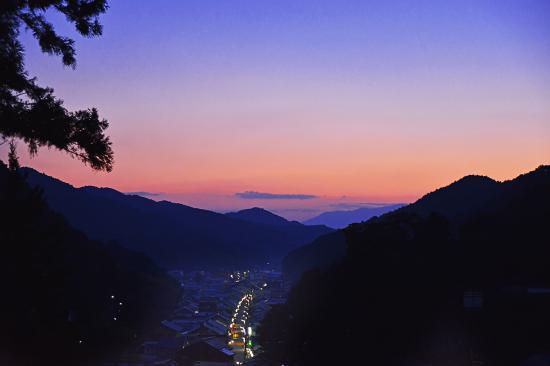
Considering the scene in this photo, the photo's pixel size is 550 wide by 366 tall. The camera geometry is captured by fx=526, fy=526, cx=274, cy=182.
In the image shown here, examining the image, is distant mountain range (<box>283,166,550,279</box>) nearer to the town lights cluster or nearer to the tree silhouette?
the town lights cluster

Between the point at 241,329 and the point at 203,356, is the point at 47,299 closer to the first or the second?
the point at 203,356

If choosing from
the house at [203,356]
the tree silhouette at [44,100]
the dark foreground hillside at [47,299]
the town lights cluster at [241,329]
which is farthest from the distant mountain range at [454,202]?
the tree silhouette at [44,100]

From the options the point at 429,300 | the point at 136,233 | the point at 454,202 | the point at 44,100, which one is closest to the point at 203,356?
the point at 429,300

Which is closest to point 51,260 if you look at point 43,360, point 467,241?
point 43,360

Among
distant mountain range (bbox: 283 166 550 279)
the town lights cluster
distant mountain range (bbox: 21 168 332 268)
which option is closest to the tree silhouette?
the town lights cluster

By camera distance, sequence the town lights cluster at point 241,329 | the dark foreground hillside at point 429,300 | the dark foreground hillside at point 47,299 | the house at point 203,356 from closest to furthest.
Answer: the dark foreground hillside at point 47,299 → the dark foreground hillside at point 429,300 → the house at point 203,356 → the town lights cluster at point 241,329

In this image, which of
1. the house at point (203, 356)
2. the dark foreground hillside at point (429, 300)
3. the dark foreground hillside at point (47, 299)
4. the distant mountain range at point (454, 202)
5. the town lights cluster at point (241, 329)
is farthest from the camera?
the distant mountain range at point (454, 202)

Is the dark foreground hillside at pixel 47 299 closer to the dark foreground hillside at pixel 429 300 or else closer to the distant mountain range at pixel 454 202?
the dark foreground hillside at pixel 429 300
